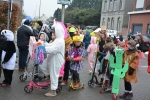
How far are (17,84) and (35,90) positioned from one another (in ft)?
2.43

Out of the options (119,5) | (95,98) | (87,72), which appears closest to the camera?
(95,98)

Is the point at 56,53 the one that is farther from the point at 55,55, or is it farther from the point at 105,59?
the point at 105,59

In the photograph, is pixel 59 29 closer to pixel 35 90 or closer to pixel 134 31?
pixel 35 90

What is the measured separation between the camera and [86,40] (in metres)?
15.0

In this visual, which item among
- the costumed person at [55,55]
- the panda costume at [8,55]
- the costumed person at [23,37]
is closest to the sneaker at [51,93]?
the costumed person at [55,55]

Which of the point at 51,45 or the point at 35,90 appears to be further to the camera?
the point at 35,90

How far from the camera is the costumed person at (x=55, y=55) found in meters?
5.89

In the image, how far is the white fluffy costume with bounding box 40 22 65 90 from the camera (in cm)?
589

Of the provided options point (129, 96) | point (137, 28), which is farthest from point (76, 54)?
point (137, 28)

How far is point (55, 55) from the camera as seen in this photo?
6.07 metres

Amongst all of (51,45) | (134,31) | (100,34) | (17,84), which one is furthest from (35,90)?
(134,31)

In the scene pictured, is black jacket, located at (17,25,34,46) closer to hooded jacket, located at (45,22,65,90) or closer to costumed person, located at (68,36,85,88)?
costumed person, located at (68,36,85,88)

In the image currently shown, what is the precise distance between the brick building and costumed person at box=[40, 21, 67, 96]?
26927mm

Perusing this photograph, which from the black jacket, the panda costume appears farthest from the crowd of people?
the black jacket
